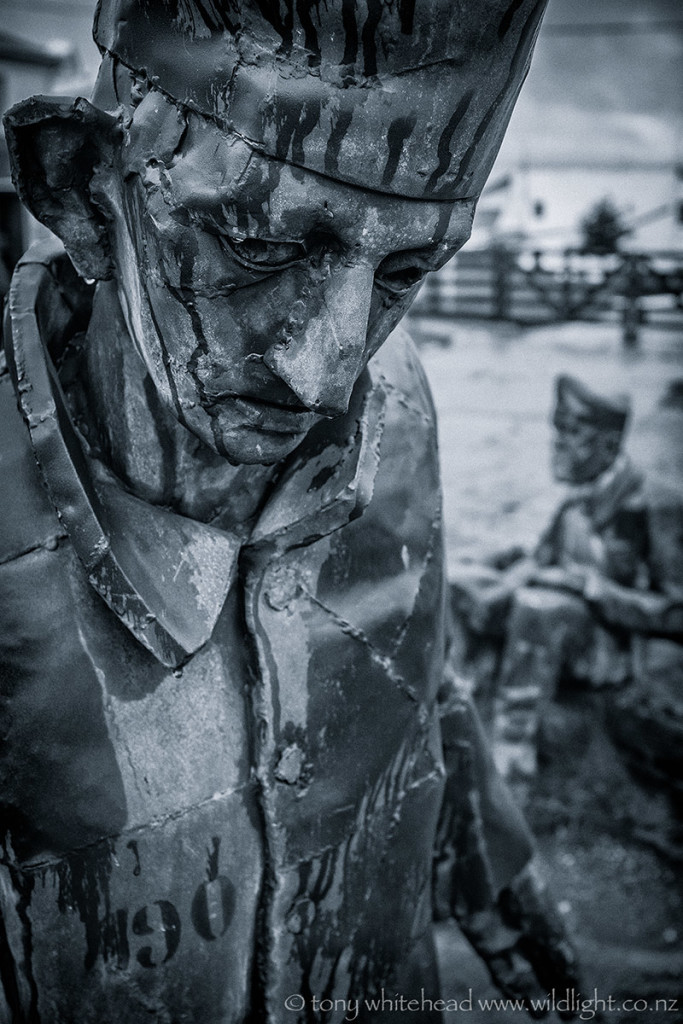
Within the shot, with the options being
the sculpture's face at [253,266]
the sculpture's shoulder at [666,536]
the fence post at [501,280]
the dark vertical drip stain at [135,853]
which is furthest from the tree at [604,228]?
the dark vertical drip stain at [135,853]

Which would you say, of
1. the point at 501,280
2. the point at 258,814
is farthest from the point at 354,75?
the point at 501,280

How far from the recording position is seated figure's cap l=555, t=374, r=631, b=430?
545 centimetres

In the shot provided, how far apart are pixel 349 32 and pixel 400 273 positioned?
27 centimetres

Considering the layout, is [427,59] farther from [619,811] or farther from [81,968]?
[619,811]

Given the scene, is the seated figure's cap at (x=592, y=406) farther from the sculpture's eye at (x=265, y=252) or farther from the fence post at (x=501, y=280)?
the fence post at (x=501, y=280)

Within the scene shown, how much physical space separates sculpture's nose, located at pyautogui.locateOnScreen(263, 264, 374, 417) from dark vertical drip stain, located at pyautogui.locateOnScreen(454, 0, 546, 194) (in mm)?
A: 153

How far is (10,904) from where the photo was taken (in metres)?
1.25

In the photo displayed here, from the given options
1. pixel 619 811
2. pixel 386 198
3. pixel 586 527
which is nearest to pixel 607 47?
pixel 586 527

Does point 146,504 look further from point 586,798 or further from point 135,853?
point 586,798

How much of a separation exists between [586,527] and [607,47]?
13554 mm

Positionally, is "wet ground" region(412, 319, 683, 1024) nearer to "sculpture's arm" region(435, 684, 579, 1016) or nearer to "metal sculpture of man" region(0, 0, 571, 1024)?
"sculpture's arm" region(435, 684, 579, 1016)

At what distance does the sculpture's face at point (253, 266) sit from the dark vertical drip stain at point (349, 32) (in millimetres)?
117

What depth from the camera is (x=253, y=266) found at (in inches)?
41.8

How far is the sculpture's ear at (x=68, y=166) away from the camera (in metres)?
1.10
